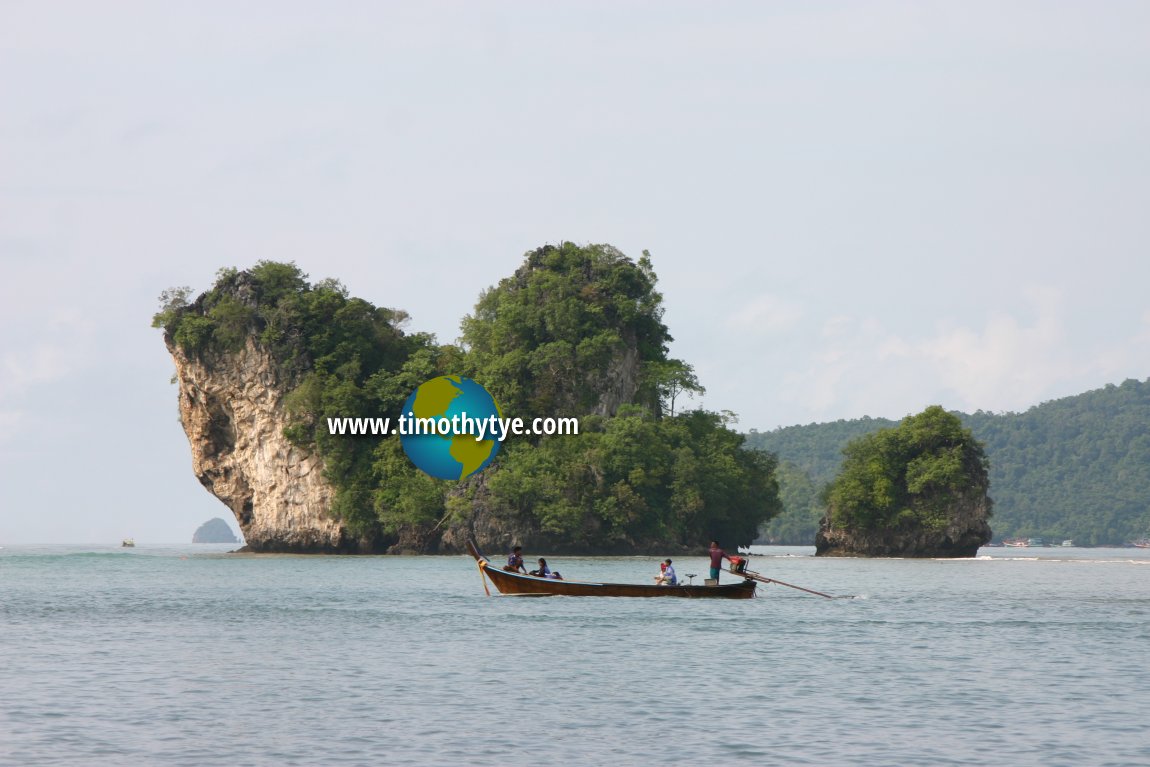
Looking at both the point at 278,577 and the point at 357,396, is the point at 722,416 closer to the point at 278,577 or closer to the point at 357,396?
the point at 357,396

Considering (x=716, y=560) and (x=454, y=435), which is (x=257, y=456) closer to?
(x=454, y=435)

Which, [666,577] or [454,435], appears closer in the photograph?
[666,577]

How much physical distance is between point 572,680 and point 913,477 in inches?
2774

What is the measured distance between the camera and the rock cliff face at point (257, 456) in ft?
317

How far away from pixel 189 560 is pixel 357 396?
50.2ft

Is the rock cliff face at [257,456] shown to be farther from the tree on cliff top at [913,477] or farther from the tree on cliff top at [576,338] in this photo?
the tree on cliff top at [913,477]

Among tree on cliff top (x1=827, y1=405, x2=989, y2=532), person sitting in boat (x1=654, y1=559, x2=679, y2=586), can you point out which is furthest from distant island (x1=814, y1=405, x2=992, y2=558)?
person sitting in boat (x1=654, y1=559, x2=679, y2=586)

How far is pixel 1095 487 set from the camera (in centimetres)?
19912

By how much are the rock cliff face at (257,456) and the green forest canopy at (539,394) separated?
1535mm

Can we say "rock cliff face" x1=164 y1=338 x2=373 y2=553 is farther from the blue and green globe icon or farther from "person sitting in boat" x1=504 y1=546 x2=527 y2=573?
"person sitting in boat" x1=504 y1=546 x2=527 y2=573

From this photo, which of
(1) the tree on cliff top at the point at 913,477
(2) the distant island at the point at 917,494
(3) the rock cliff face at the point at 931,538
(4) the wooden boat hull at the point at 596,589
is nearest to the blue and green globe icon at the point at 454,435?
(2) the distant island at the point at 917,494

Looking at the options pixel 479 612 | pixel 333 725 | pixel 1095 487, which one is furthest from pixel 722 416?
pixel 1095 487

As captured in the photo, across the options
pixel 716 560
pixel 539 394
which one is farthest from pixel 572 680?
pixel 539 394

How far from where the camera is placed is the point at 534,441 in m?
92.8
